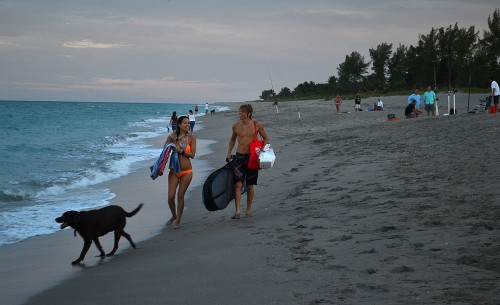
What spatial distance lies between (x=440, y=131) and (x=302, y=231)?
1011 centimetres

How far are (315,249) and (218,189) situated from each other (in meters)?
2.71

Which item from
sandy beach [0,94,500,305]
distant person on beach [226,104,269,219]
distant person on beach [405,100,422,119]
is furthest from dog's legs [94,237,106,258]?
distant person on beach [405,100,422,119]

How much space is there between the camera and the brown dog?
20.6 ft

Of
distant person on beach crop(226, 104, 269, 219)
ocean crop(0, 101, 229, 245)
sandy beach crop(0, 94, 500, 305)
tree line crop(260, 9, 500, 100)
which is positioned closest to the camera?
sandy beach crop(0, 94, 500, 305)

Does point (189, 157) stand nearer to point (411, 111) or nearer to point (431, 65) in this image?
point (411, 111)

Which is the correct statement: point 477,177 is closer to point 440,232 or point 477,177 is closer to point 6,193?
point 440,232

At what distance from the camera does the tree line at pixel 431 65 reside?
47.5m

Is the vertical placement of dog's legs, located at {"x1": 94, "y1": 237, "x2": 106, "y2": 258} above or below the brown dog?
below

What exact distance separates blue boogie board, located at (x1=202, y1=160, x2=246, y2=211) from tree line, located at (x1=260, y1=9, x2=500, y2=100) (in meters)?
21.2

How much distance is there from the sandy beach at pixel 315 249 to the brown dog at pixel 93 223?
9.4 inches

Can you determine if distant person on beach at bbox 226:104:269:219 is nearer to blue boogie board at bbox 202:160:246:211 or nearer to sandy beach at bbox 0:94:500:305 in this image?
blue boogie board at bbox 202:160:246:211

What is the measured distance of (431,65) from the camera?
59.0 m

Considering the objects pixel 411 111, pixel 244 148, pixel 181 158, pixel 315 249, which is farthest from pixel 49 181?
pixel 411 111

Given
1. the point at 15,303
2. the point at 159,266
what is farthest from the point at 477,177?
the point at 15,303
